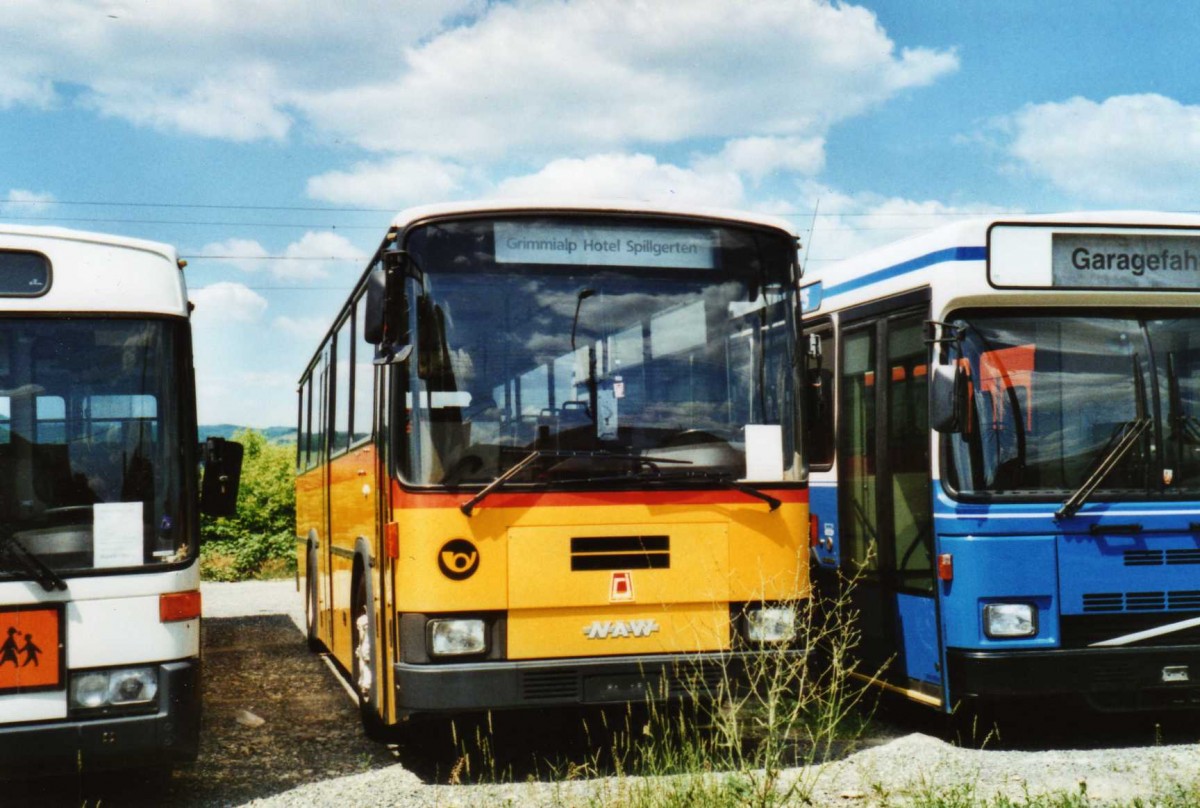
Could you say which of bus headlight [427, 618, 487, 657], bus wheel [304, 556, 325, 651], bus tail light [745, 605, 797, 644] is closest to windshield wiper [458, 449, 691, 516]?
bus headlight [427, 618, 487, 657]

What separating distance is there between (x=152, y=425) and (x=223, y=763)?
2560 millimetres

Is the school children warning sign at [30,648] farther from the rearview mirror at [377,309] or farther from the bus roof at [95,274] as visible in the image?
the rearview mirror at [377,309]

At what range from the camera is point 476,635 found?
7047 millimetres

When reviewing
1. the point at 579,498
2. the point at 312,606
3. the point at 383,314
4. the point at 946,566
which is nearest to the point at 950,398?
the point at 946,566

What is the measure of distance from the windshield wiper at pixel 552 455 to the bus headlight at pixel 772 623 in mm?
885

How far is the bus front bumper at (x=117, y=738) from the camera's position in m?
6.25

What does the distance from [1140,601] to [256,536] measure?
77.5 ft

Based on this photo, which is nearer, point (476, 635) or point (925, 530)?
point (476, 635)

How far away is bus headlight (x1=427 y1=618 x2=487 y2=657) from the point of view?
23.0 feet

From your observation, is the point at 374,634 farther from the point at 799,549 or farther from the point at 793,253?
the point at 793,253

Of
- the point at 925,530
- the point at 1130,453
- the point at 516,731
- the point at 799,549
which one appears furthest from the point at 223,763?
the point at 1130,453

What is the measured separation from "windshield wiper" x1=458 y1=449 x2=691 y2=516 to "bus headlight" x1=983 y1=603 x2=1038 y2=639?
199cm

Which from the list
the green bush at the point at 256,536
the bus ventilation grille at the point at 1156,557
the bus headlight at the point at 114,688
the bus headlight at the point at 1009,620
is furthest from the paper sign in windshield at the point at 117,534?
the green bush at the point at 256,536

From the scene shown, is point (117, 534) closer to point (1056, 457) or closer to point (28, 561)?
point (28, 561)
